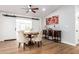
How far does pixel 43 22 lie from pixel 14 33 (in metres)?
3.18

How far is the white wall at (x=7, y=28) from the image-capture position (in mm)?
7031

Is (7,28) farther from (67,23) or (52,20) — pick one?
(67,23)

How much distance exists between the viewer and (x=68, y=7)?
19.5 ft

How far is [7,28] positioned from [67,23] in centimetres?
467

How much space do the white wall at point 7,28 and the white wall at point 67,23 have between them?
378 cm

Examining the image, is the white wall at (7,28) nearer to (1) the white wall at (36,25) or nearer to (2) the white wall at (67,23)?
(1) the white wall at (36,25)

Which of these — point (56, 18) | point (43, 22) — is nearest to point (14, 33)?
point (43, 22)

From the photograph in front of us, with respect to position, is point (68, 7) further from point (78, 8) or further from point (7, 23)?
point (7, 23)

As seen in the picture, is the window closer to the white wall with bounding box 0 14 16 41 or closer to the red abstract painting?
the white wall with bounding box 0 14 16 41

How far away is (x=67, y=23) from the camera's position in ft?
19.6

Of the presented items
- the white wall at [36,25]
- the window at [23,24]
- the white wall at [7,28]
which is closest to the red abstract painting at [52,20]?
the white wall at [36,25]

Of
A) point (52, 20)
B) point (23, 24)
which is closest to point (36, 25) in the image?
point (23, 24)

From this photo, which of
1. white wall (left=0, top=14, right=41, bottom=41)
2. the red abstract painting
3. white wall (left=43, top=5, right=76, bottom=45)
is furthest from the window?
white wall (left=43, top=5, right=76, bottom=45)

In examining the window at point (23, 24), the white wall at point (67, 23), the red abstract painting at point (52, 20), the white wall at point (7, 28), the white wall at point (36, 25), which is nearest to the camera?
the white wall at point (67, 23)
